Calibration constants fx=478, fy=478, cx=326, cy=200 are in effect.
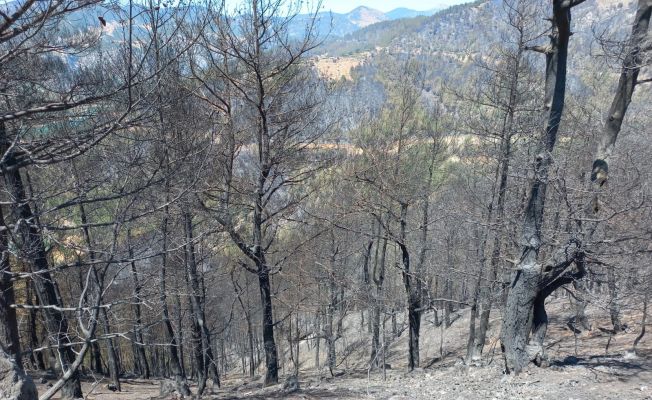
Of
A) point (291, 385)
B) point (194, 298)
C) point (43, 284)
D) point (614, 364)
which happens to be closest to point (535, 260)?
point (614, 364)

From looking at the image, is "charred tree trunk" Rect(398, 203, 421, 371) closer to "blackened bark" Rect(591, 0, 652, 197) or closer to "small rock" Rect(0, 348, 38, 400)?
"blackened bark" Rect(591, 0, 652, 197)

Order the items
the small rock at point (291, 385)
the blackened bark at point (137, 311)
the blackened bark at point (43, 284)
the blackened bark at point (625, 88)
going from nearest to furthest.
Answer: the blackened bark at point (137, 311), the blackened bark at point (43, 284), the blackened bark at point (625, 88), the small rock at point (291, 385)

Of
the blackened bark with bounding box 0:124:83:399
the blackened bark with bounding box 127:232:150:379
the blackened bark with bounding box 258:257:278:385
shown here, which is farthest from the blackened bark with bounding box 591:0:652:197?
the blackened bark with bounding box 0:124:83:399

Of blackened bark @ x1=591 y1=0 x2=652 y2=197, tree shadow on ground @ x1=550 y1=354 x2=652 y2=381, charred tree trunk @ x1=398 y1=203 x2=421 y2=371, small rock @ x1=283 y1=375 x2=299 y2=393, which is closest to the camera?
blackened bark @ x1=591 y1=0 x2=652 y2=197

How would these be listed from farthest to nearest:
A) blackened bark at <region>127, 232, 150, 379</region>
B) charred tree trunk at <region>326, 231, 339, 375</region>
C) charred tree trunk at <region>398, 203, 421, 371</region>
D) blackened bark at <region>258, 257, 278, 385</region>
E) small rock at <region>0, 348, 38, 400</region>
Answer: charred tree trunk at <region>326, 231, 339, 375</region>, charred tree trunk at <region>398, 203, 421, 371</region>, blackened bark at <region>258, 257, 278, 385</region>, blackened bark at <region>127, 232, 150, 379</region>, small rock at <region>0, 348, 38, 400</region>

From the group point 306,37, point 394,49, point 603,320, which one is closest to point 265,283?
point 306,37

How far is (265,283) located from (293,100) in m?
3.64

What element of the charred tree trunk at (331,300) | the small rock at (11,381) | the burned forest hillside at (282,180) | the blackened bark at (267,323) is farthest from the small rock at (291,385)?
the small rock at (11,381)

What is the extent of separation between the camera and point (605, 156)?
610 centimetres

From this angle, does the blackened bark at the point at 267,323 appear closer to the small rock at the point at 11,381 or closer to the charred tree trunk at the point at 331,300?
the charred tree trunk at the point at 331,300

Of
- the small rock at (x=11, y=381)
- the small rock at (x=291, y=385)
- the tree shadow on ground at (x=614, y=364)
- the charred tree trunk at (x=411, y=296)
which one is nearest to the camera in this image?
the small rock at (x=11, y=381)

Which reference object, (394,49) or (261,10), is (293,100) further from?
(394,49)

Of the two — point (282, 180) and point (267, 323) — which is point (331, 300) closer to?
point (267, 323)

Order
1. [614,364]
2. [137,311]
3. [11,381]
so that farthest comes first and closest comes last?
[137,311] → [614,364] → [11,381]
